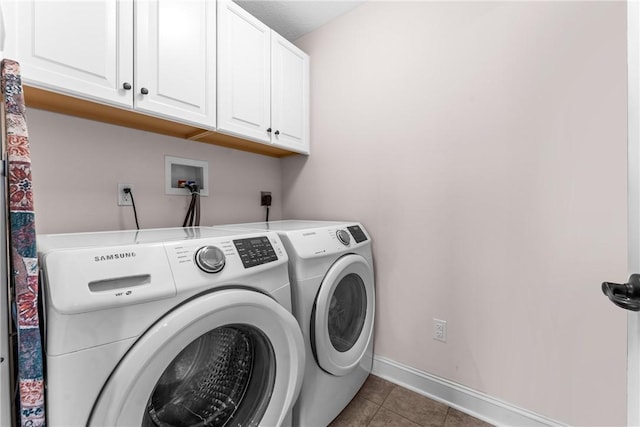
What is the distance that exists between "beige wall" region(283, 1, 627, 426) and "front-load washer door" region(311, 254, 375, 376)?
185 millimetres

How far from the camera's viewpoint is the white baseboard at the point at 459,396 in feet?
4.09

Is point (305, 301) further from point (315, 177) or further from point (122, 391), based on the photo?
point (315, 177)

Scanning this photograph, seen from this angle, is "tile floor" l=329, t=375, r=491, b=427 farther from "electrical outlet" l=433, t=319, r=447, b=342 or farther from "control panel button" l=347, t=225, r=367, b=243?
"control panel button" l=347, t=225, r=367, b=243

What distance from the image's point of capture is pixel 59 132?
120 centimetres

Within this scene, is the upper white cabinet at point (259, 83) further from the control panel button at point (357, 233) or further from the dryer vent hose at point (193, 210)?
the control panel button at point (357, 233)

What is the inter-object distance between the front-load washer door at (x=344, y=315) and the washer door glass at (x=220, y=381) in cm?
25

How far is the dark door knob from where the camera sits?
20.6 inches

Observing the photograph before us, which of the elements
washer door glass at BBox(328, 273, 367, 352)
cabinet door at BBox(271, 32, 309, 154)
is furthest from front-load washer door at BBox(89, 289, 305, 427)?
cabinet door at BBox(271, 32, 309, 154)

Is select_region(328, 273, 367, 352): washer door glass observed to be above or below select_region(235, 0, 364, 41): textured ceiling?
below

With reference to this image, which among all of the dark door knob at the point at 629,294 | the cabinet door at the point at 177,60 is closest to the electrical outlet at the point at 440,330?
the dark door knob at the point at 629,294

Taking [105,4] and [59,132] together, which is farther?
[59,132]

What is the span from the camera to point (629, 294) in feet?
1.76

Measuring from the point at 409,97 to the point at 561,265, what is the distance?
1078 millimetres

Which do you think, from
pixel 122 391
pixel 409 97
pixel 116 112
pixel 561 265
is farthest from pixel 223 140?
pixel 561 265
